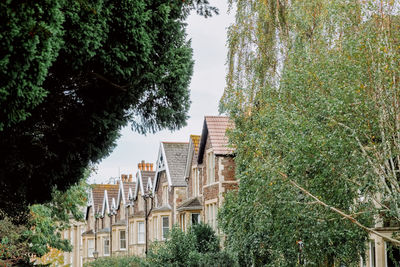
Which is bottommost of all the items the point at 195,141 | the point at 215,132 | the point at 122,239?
the point at 122,239

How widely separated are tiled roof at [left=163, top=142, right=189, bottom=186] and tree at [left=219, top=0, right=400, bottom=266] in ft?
62.6

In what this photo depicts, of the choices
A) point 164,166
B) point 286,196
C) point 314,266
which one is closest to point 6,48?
point 286,196

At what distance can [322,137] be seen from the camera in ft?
53.8

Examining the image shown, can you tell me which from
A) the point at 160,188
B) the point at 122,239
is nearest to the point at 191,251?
the point at 160,188

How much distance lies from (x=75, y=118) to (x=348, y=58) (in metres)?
8.81

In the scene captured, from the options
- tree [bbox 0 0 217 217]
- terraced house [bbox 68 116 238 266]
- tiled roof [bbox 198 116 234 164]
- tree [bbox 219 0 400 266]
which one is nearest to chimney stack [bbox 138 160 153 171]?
terraced house [bbox 68 116 238 266]

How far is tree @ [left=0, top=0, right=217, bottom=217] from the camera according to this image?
8.55m

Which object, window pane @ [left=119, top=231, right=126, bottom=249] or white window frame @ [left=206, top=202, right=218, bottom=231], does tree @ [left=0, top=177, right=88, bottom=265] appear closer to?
→ white window frame @ [left=206, top=202, right=218, bottom=231]

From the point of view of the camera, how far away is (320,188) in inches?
691

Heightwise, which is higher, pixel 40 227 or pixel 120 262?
pixel 40 227

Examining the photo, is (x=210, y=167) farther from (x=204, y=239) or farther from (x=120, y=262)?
(x=120, y=262)

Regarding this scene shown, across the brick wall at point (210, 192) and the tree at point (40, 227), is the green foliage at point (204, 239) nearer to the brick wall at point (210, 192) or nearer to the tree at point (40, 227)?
the brick wall at point (210, 192)

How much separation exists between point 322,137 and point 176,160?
29.6 metres

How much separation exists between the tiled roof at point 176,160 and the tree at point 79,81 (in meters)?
30.5
